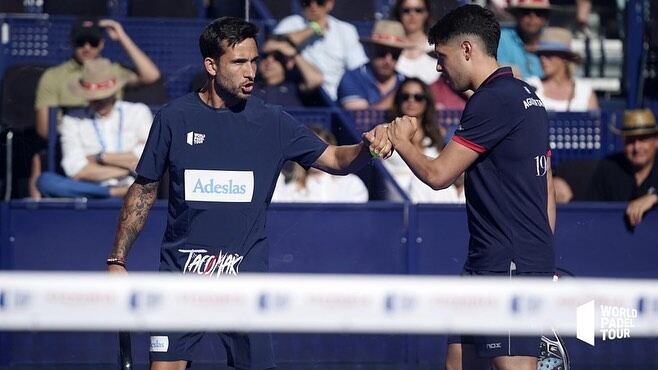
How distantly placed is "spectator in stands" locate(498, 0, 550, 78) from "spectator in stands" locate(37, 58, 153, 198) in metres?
2.86

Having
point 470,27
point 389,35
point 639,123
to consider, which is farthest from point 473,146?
point 389,35

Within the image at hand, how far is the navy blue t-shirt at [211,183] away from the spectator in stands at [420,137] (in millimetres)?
3219

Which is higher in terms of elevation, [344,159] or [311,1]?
[311,1]

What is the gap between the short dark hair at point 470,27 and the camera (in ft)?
18.5

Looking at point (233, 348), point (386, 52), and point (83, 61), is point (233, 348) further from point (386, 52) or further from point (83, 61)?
point (386, 52)

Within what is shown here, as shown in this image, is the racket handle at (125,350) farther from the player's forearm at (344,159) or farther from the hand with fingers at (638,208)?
the hand with fingers at (638,208)

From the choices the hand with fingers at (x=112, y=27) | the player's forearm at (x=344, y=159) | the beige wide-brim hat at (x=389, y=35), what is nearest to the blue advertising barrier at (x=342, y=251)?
the hand with fingers at (x=112, y=27)

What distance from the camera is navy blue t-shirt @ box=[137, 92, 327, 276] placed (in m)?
5.79

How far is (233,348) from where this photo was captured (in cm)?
578

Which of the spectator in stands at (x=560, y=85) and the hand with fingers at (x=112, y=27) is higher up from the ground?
the hand with fingers at (x=112, y=27)

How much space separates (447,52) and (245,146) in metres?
1.01

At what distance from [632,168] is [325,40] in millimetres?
2571

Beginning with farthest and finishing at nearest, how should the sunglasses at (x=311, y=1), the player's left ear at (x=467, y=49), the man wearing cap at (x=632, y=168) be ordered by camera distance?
the sunglasses at (x=311, y=1), the man wearing cap at (x=632, y=168), the player's left ear at (x=467, y=49)

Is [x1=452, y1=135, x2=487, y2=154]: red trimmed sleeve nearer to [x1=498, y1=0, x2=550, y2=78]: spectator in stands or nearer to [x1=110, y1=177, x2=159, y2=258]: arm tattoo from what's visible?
[x1=110, y1=177, x2=159, y2=258]: arm tattoo
